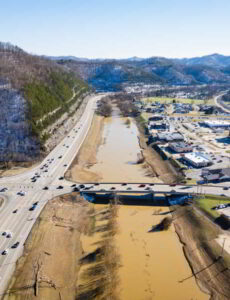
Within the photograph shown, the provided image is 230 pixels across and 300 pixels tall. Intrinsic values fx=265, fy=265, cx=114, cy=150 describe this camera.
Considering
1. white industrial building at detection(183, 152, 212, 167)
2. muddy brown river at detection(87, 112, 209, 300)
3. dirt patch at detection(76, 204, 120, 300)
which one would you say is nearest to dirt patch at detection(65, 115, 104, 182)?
muddy brown river at detection(87, 112, 209, 300)

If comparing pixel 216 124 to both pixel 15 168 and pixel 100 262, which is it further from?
pixel 100 262

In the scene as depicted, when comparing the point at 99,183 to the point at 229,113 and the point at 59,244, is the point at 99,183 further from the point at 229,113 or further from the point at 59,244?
the point at 229,113

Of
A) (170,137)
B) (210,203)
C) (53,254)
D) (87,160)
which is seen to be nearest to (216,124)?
(170,137)

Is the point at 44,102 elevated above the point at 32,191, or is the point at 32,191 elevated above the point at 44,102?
the point at 44,102

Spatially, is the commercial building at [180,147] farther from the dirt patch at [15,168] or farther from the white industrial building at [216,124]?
the dirt patch at [15,168]

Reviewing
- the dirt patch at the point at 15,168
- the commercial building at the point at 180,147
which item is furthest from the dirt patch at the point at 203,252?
the dirt patch at the point at 15,168
